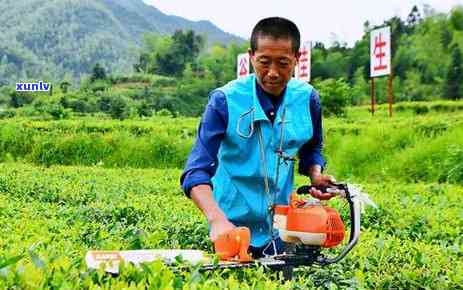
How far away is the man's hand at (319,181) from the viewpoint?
116 inches

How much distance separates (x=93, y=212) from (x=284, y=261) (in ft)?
12.4

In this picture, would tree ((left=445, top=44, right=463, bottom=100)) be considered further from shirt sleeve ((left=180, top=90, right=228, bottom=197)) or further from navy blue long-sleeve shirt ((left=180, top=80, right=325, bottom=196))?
shirt sleeve ((left=180, top=90, right=228, bottom=197))

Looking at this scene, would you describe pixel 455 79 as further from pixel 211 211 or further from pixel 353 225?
pixel 211 211

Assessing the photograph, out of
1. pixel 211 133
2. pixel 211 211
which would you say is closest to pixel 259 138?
pixel 211 133

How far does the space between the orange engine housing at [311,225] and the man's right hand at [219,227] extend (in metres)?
0.21

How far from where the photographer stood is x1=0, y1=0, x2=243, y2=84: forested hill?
72.0m

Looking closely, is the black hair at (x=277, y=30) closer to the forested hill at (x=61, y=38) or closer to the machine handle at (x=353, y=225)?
the machine handle at (x=353, y=225)

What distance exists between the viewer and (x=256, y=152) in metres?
3.06

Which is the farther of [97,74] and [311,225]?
[97,74]

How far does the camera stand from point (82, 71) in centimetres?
7819

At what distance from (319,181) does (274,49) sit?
0.62 meters
